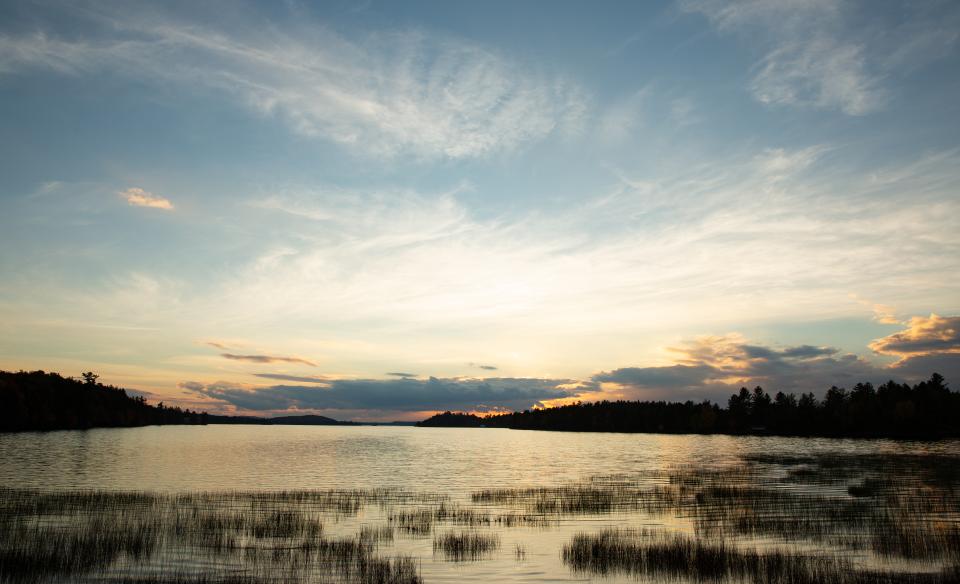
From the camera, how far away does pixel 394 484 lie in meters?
63.8

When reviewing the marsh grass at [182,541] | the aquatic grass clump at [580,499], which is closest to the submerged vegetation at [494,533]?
the marsh grass at [182,541]

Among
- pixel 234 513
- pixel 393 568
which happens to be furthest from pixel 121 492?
pixel 393 568

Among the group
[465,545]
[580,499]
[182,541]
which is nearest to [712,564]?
[465,545]

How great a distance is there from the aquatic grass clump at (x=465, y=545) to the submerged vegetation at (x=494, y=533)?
97 millimetres

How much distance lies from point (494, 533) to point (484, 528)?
182cm

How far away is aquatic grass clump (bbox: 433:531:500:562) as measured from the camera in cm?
2852

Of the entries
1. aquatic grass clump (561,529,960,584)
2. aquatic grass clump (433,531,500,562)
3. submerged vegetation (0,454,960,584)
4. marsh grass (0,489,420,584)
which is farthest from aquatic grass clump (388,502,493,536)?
aquatic grass clump (561,529,960,584)

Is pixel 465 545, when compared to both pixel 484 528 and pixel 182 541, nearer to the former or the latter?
pixel 484 528

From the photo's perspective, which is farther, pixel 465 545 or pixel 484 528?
pixel 484 528

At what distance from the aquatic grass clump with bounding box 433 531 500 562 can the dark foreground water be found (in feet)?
0.37

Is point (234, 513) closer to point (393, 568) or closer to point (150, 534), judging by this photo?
point (150, 534)

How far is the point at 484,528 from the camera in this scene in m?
36.2

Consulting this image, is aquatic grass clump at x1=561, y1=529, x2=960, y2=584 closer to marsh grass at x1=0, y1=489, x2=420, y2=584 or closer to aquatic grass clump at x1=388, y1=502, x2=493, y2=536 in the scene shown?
marsh grass at x1=0, y1=489, x2=420, y2=584

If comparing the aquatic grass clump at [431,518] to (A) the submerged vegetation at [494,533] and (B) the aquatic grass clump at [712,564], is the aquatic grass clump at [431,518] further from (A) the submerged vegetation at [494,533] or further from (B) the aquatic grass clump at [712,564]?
(B) the aquatic grass clump at [712,564]
